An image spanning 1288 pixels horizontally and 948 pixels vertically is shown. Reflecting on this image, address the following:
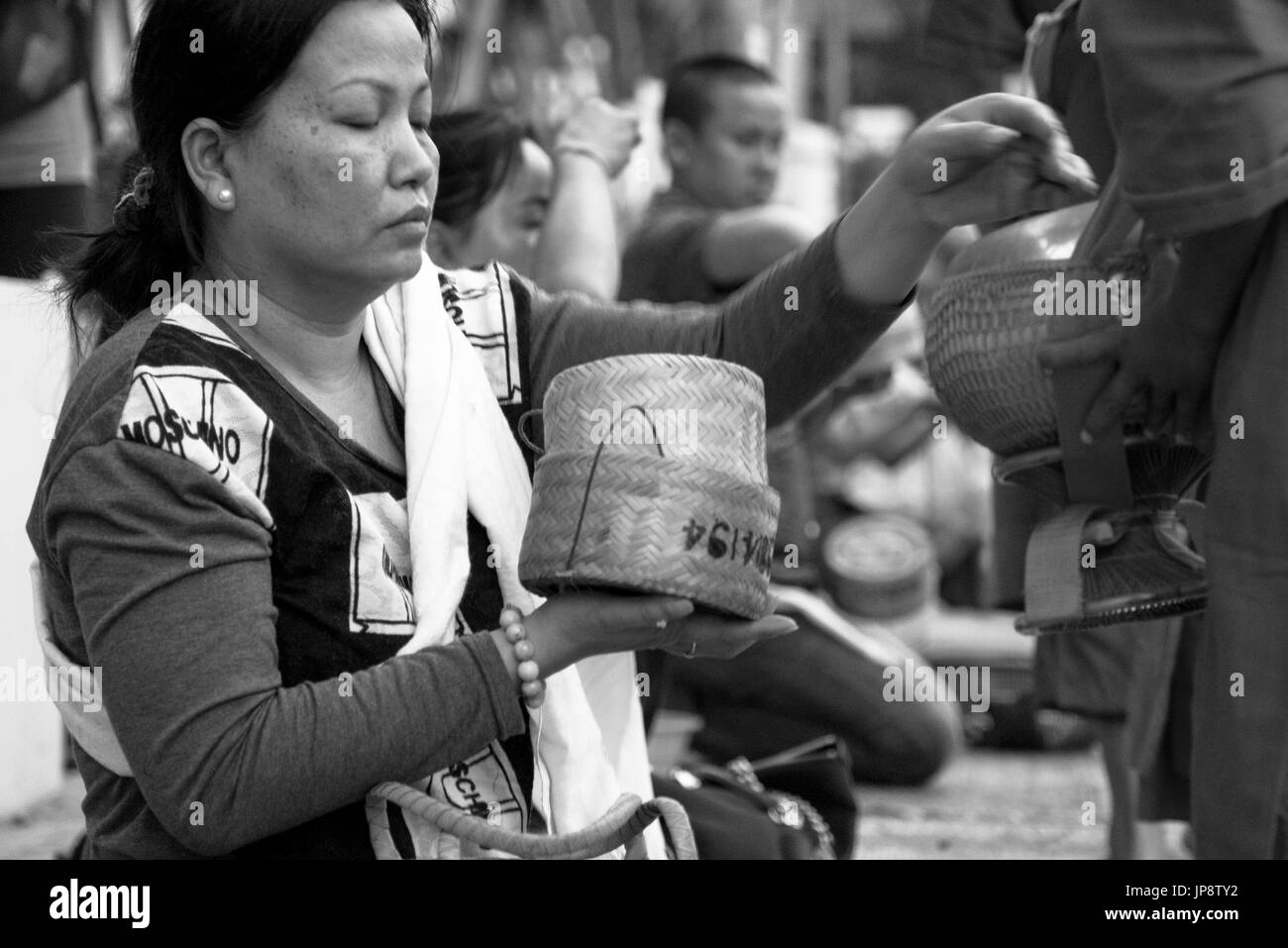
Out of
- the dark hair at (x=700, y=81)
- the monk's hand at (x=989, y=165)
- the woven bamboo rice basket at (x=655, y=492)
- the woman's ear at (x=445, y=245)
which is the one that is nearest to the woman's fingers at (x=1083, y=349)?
the monk's hand at (x=989, y=165)

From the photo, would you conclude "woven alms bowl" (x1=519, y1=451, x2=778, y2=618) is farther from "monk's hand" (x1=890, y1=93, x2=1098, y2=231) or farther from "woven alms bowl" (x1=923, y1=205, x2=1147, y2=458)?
"woven alms bowl" (x1=923, y1=205, x2=1147, y2=458)

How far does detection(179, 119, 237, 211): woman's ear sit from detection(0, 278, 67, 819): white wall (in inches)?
96.0

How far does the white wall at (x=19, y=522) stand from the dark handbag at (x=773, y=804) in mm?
2059

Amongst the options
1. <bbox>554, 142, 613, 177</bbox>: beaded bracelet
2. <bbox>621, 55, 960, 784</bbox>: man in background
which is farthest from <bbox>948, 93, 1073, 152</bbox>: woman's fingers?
<bbox>621, 55, 960, 784</bbox>: man in background

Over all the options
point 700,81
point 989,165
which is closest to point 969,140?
point 989,165

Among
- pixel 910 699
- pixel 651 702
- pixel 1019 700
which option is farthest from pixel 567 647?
pixel 1019 700

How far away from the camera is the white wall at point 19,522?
161 inches

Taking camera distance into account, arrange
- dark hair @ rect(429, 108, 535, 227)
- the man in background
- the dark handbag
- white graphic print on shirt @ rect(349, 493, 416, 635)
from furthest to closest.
→ the man in background < dark hair @ rect(429, 108, 535, 227) < the dark handbag < white graphic print on shirt @ rect(349, 493, 416, 635)

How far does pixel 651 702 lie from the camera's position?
3.77 m

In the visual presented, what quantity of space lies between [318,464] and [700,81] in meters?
3.16

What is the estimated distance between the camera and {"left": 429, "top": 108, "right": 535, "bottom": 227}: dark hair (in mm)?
3123

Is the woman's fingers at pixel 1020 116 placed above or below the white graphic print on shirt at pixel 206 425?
above

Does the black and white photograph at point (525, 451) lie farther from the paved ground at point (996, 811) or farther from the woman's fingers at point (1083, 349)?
the paved ground at point (996, 811)

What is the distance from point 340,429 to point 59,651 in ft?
1.19
